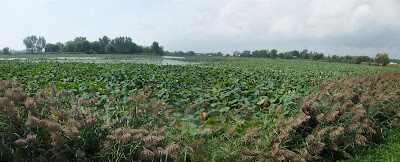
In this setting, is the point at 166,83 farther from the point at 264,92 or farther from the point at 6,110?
the point at 6,110

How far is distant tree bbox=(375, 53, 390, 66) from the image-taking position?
51.7 m

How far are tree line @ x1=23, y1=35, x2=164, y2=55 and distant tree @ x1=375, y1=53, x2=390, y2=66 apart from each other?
7799 centimetres

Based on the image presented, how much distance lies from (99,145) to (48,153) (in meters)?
0.52

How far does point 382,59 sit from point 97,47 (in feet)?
290

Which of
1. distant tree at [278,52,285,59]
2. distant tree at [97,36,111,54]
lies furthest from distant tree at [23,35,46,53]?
distant tree at [278,52,285,59]

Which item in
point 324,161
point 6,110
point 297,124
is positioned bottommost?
point 324,161

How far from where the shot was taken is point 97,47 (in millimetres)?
81938

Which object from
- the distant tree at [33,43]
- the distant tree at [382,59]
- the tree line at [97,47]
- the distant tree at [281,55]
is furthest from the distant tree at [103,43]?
the distant tree at [382,59]

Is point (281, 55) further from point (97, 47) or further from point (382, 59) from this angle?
point (97, 47)

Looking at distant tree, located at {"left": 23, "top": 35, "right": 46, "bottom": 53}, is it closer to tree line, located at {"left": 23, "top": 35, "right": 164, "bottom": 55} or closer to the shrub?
tree line, located at {"left": 23, "top": 35, "right": 164, "bottom": 55}

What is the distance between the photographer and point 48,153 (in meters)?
2.42

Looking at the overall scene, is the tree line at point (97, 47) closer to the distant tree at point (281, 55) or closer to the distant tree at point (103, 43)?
the distant tree at point (103, 43)

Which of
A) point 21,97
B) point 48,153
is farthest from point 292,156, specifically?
point 21,97

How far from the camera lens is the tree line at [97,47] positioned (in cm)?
8012
